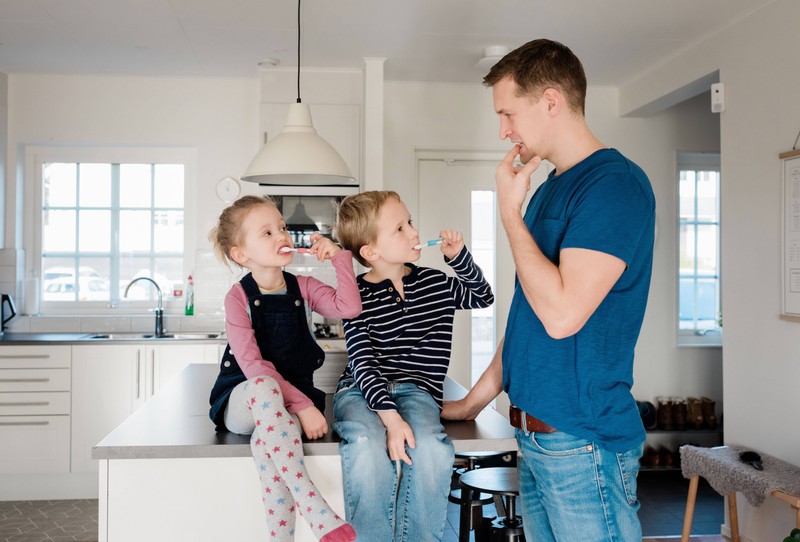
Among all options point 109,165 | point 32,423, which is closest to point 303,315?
point 32,423

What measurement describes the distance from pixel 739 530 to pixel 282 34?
343cm

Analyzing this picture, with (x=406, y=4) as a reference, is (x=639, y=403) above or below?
below

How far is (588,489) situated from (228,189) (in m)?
4.06

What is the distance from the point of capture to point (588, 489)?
1.37 metres

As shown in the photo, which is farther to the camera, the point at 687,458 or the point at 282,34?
the point at 282,34

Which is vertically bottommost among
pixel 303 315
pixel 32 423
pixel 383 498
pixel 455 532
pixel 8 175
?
pixel 455 532

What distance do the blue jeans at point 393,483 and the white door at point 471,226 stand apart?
349 cm

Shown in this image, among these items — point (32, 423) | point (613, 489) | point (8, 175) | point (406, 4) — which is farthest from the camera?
point (8, 175)

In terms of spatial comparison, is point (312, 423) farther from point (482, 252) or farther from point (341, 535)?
point (482, 252)

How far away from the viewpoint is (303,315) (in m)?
1.88

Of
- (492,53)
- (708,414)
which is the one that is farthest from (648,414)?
(492,53)

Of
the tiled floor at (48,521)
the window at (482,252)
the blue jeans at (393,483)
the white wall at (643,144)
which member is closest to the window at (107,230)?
the tiled floor at (48,521)

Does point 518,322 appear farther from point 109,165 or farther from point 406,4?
point 109,165

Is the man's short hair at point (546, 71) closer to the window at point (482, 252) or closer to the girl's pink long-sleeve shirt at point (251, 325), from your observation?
the girl's pink long-sleeve shirt at point (251, 325)
